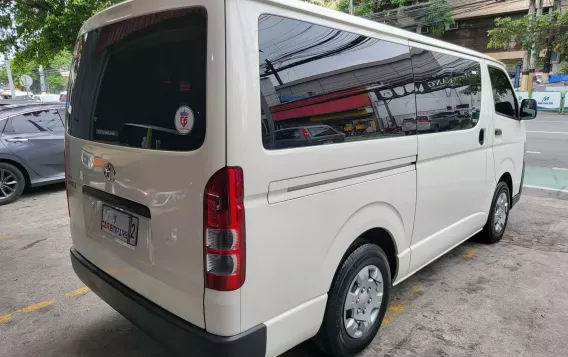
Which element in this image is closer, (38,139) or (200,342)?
(200,342)

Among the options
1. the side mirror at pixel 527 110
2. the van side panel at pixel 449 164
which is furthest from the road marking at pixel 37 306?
the side mirror at pixel 527 110

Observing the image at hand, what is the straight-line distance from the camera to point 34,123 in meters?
6.73

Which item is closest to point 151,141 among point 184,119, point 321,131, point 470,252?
point 184,119

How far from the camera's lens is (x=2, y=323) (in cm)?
295

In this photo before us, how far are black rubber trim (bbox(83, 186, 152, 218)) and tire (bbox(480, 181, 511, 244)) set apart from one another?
3.42m

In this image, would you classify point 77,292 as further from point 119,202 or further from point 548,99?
point 548,99

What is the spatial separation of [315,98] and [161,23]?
2.60ft

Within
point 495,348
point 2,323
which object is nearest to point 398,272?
point 495,348

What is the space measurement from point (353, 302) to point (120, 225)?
1.37 m

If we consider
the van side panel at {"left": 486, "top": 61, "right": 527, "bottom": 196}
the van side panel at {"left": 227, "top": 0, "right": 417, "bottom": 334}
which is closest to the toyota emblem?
the van side panel at {"left": 227, "top": 0, "right": 417, "bottom": 334}

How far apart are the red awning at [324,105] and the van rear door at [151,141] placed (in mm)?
344

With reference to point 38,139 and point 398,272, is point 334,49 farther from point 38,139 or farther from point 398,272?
point 38,139

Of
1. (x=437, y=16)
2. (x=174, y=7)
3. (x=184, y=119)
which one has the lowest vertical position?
(x=184, y=119)

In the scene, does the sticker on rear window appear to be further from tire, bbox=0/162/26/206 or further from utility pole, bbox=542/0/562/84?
utility pole, bbox=542/0/562/84
